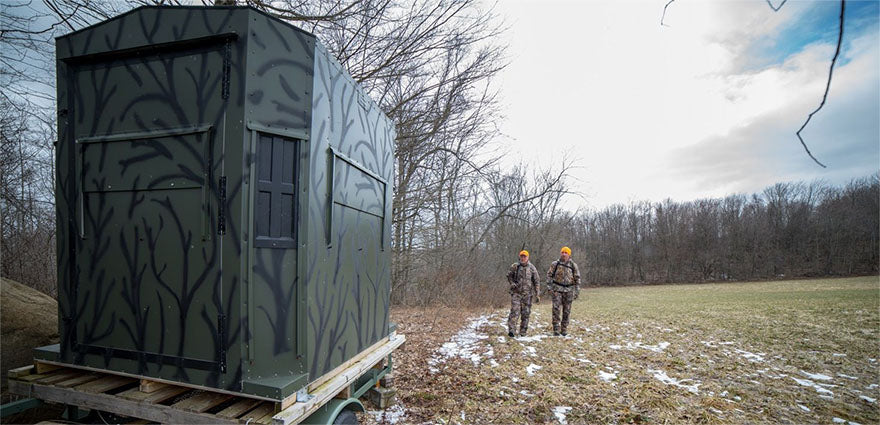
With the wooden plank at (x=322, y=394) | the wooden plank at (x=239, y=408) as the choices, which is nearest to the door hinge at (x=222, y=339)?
the wooden plank at (x=239, y=408)

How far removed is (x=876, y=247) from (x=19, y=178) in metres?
62.1

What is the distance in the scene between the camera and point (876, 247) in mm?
37656

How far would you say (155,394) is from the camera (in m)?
2.62

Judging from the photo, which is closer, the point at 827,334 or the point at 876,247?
the point at 827,334

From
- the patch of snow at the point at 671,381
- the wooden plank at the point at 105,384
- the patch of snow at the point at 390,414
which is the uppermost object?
the wooden plank at the point at 105,384

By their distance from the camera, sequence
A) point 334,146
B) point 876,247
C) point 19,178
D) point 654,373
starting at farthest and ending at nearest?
point 876,247
point 19,178
point 654,373
point 334,146

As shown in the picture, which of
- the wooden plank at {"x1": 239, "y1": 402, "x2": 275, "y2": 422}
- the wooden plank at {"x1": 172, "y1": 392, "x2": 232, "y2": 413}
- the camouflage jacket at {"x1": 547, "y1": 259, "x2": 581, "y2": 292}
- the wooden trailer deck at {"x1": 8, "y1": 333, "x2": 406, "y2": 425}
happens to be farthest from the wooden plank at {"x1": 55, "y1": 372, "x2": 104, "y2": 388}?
the camouflage jacket at {"x1": 547, "y1": 259, "x2": 581, "y2": 292}

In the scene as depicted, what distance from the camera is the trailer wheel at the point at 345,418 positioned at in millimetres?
3114

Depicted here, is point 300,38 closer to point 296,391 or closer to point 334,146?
point 334,146

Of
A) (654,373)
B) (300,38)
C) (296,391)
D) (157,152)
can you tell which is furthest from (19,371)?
(654,373)

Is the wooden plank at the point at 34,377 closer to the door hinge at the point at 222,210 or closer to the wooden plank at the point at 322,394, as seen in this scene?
the door hinge at the point at 222,210

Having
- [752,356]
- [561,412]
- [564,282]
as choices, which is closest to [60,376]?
[561,412]

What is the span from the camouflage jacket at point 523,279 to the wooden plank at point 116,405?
757 cm

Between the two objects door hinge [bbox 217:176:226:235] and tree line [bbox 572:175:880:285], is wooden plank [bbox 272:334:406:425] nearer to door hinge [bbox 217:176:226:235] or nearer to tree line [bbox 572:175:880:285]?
door hinge [bbox 217:176:226:235]
